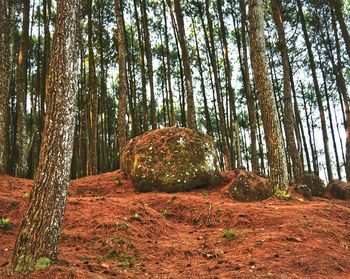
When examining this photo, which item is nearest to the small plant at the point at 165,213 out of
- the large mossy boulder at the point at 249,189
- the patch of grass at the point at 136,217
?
the patch of grass at the point at 136,217

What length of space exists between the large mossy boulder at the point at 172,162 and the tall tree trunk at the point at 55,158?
4871 mm

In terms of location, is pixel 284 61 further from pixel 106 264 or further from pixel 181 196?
pixel 106 264

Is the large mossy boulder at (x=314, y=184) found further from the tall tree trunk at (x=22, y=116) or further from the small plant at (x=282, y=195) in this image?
the tall tree trunk at (x=22, y=116)

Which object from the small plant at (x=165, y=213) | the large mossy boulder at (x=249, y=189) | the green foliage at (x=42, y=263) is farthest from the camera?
the large mossy boulder at (x=249, y=189)

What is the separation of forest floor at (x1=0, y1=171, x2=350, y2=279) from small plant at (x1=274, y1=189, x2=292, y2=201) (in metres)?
0.22

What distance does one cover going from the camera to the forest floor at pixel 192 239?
4.02 meters

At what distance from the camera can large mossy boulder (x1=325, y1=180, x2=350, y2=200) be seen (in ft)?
34.6

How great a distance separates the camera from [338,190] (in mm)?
10773

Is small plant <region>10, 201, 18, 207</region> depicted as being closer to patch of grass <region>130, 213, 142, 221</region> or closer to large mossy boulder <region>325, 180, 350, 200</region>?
patch of grass <region>130, 213, 142, 221</region>

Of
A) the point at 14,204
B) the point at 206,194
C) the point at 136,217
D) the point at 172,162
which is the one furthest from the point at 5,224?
the point at 206,194

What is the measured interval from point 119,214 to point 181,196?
215cm

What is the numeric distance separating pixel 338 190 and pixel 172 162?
6.09m

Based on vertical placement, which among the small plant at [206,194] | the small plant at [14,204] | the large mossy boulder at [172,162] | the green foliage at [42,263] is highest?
the large mossy boulder at [172,162]

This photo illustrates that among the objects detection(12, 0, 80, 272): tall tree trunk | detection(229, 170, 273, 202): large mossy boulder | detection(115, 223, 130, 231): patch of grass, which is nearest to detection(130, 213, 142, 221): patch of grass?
detection(115, 223, 130, 231): patch of grass
